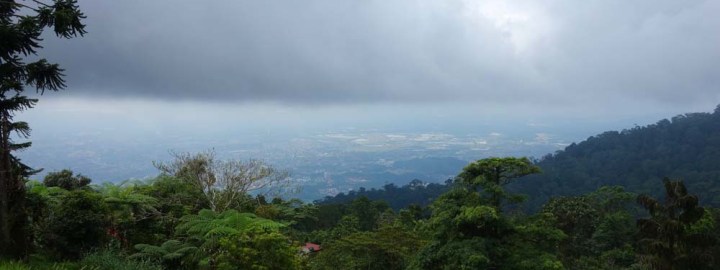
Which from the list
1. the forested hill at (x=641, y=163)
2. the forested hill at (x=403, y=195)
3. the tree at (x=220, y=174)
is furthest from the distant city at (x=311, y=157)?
the tree at (x=220, y=174)

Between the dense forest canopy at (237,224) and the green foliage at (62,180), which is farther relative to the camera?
the green foliage at (62,180)

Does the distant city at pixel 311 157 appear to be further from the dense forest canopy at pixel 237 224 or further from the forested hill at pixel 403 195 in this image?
the dense forest canopy at pixel 237 224

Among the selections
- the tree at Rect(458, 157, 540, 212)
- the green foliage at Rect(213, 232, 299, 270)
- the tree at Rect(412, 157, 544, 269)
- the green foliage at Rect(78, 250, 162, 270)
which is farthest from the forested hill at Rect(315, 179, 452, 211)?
the green foliage at Rect(78, 250, 162, 270)

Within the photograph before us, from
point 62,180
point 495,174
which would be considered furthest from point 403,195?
point 495,174

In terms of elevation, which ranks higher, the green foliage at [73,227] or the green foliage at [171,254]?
the green foliage at [73,227]

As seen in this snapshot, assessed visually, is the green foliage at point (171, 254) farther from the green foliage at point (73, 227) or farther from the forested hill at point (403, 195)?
the forested hill at point (403, 195)

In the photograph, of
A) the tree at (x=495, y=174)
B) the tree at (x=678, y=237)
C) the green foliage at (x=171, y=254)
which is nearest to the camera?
the green foliage at (x=171, y=254)

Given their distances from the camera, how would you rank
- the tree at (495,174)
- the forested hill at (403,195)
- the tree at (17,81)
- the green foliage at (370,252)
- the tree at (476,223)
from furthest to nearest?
the forested hill at (403,195) → the green foliage at (370,252) → the tree at (495,174) → the tree at (476,223) → the tree at (17,81)

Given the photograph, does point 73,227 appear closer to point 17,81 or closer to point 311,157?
point 17,81

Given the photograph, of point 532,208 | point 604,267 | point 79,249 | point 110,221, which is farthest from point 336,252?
point 532,208
